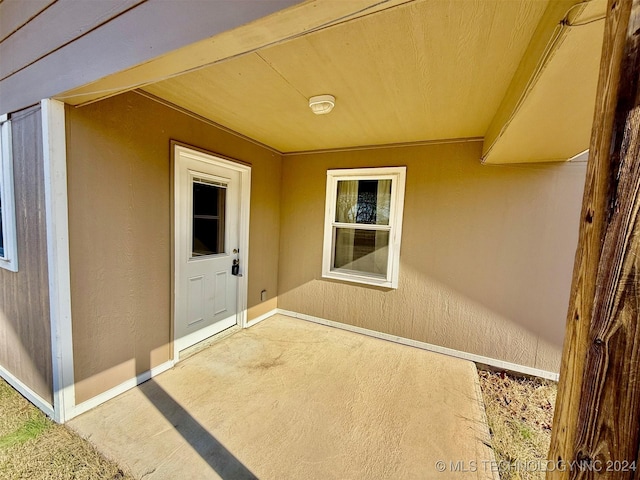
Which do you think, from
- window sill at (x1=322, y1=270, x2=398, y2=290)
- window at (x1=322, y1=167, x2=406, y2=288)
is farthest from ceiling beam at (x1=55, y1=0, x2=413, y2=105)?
window sill at (x1=322, y1=270, x2=398, y2=290)

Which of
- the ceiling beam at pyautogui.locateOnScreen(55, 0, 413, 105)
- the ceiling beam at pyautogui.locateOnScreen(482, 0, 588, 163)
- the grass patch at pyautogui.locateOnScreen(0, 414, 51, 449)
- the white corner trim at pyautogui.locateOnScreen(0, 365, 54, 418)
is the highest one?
the ceiling beam at pyautogui.locateOnScreen(482, 0, 588, 163)

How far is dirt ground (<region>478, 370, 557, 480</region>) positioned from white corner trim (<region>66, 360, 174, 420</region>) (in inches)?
104

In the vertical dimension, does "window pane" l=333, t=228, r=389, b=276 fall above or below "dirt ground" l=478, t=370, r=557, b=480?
above

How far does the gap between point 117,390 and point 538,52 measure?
11.2 feet

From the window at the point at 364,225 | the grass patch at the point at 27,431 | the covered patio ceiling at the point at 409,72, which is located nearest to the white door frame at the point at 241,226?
the covered patio ceiling at the point at 409,72

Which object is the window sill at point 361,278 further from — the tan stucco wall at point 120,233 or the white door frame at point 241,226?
the tan stucco wall at point 120,233

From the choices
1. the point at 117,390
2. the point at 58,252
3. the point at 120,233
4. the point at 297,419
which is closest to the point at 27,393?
the point at 117,390

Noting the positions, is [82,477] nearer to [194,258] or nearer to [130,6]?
[194,258]

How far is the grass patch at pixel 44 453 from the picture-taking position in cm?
148

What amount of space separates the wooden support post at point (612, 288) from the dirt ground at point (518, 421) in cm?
157

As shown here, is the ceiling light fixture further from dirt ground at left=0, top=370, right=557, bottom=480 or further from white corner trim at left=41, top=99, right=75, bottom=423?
dirt ground at left=0, top=370, right=557, bottom=480

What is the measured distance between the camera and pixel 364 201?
346 centimetres

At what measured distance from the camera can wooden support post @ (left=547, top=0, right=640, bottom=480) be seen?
0.49 metres

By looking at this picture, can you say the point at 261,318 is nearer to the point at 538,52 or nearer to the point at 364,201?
the point at 364,201
